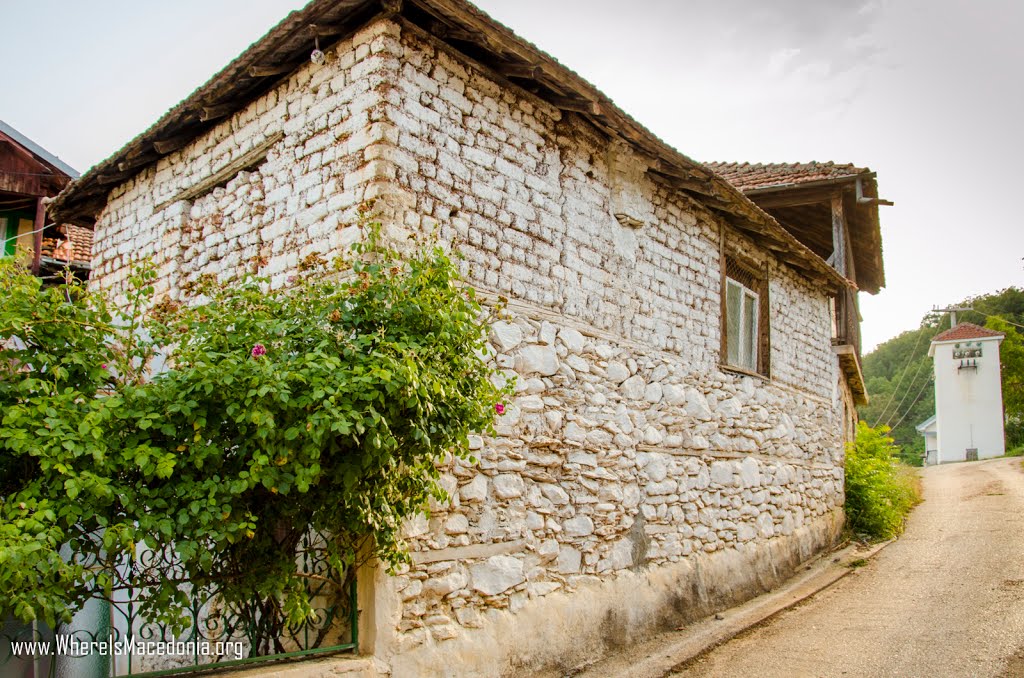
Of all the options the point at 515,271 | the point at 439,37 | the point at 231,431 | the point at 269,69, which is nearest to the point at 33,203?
the point at 269,69

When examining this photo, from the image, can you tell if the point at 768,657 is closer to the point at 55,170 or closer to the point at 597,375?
the point at 597,375

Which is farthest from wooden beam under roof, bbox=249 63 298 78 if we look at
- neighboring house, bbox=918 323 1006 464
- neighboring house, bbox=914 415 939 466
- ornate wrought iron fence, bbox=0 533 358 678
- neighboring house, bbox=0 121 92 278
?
neighboring house, bbox=914 415 939 466

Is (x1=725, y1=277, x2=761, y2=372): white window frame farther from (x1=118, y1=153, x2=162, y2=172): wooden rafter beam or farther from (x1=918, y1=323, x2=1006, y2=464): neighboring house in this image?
(x1=918, y1=323, x2=1006, y2=464): neighboring house

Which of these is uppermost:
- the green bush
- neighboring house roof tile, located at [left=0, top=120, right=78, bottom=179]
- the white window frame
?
neighboring house roof tile, located at [left=0, top=120, right=78, bottom=179]

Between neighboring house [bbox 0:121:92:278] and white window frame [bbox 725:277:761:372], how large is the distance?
10902 millimetres

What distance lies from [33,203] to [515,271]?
1283 cm

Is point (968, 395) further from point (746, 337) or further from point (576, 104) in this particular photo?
point (576, 104)

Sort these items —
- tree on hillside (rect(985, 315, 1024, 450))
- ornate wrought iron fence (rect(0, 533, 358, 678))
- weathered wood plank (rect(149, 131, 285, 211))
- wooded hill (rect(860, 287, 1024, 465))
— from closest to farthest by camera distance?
1. ornate wrought iron fence (rect(0, 533, 358, 678))
2. weathered wood plank (rect(149, 131, 285, 211))
3. tree on hillside (rect(985, 315, 1024, 450))
4. wooded hill (rect(860, 287, 1024, 465))

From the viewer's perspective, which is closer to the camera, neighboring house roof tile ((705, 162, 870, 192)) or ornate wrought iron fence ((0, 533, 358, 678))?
ornate wrought iron fence ((0, 533, 358, 678))

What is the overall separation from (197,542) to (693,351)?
17.8 feet

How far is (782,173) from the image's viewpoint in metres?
12.2

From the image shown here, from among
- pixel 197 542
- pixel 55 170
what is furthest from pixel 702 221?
pixel 55 170

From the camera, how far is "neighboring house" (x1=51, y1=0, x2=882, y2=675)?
5.06 m

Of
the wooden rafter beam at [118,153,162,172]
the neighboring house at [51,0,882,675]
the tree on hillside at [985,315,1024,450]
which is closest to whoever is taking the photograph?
the neighboring house at [51,0,882,675]
